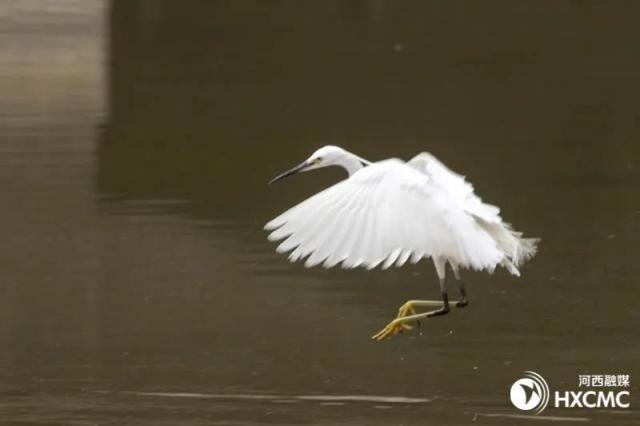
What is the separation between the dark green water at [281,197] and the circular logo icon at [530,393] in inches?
2.7

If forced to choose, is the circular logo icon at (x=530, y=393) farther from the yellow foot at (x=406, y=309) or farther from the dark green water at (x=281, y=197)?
the yellow foot at (x=406, y=309)

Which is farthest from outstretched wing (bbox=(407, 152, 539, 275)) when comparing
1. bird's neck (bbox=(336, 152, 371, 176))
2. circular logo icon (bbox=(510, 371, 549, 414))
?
bird's neck (bbox=(336, 152, 371, 176))

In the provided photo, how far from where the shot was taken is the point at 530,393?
7.52 m

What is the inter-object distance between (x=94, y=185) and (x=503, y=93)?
4034 millimetres

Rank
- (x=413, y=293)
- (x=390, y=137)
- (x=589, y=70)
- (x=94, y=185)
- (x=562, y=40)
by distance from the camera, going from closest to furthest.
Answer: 1. (x=413, y=293)
2. (x=94, y=185)
3. (x=390, y=137)
4. (x=589, y=70)
5. (x=562, y=40)

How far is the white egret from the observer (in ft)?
19.7

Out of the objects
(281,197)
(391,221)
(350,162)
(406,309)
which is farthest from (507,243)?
(281,197)

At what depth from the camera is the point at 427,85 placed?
1429 centimetres

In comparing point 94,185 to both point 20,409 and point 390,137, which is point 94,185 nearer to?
point 390,137

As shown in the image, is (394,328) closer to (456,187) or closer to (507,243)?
(507,243)

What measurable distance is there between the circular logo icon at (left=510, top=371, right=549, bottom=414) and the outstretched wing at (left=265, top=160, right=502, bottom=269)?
0.85 meters

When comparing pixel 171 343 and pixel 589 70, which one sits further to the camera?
pixel 589 70

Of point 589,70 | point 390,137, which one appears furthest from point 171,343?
point 589,70

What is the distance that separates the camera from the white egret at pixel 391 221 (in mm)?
6020
